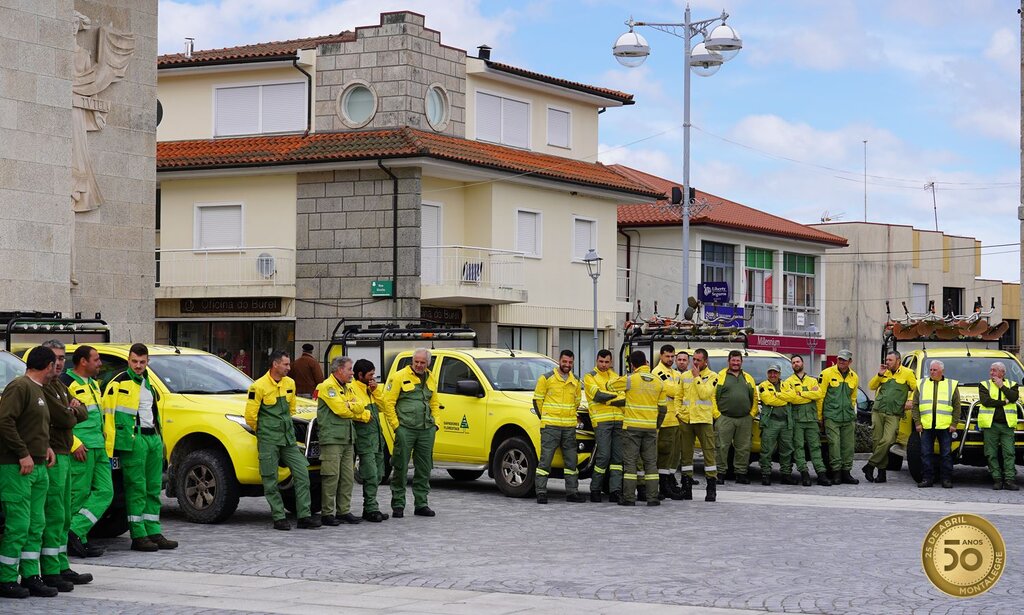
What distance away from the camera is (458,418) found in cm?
1952

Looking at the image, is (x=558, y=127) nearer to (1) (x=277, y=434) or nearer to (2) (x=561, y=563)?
(1) (x=277, y=434)

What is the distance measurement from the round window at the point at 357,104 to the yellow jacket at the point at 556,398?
21732 millimetres

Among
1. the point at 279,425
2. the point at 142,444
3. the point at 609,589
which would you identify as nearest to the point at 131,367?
the point at 142,444

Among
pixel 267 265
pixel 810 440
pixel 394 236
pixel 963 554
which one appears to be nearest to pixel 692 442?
pixel 810 440

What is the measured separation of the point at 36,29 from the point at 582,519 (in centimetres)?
1361

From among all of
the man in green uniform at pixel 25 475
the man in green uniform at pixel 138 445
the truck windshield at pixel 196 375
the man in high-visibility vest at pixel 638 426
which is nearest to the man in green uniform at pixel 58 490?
the man in green uniform at pixel 25 475

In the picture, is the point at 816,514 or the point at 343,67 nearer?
the point at 816,514

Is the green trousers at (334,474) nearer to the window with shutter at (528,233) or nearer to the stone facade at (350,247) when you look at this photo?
the stone facade at (350,247)

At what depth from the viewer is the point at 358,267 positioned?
1505 inches

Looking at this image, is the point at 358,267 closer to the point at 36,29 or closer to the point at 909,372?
the point at 36,29

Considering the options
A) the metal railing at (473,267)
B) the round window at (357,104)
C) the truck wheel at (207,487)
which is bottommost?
the truck wheel at (207,487)

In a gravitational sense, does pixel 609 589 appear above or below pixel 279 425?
below

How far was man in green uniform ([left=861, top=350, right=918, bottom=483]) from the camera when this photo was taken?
72.1 ft

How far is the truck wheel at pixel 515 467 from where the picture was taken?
742 inches
